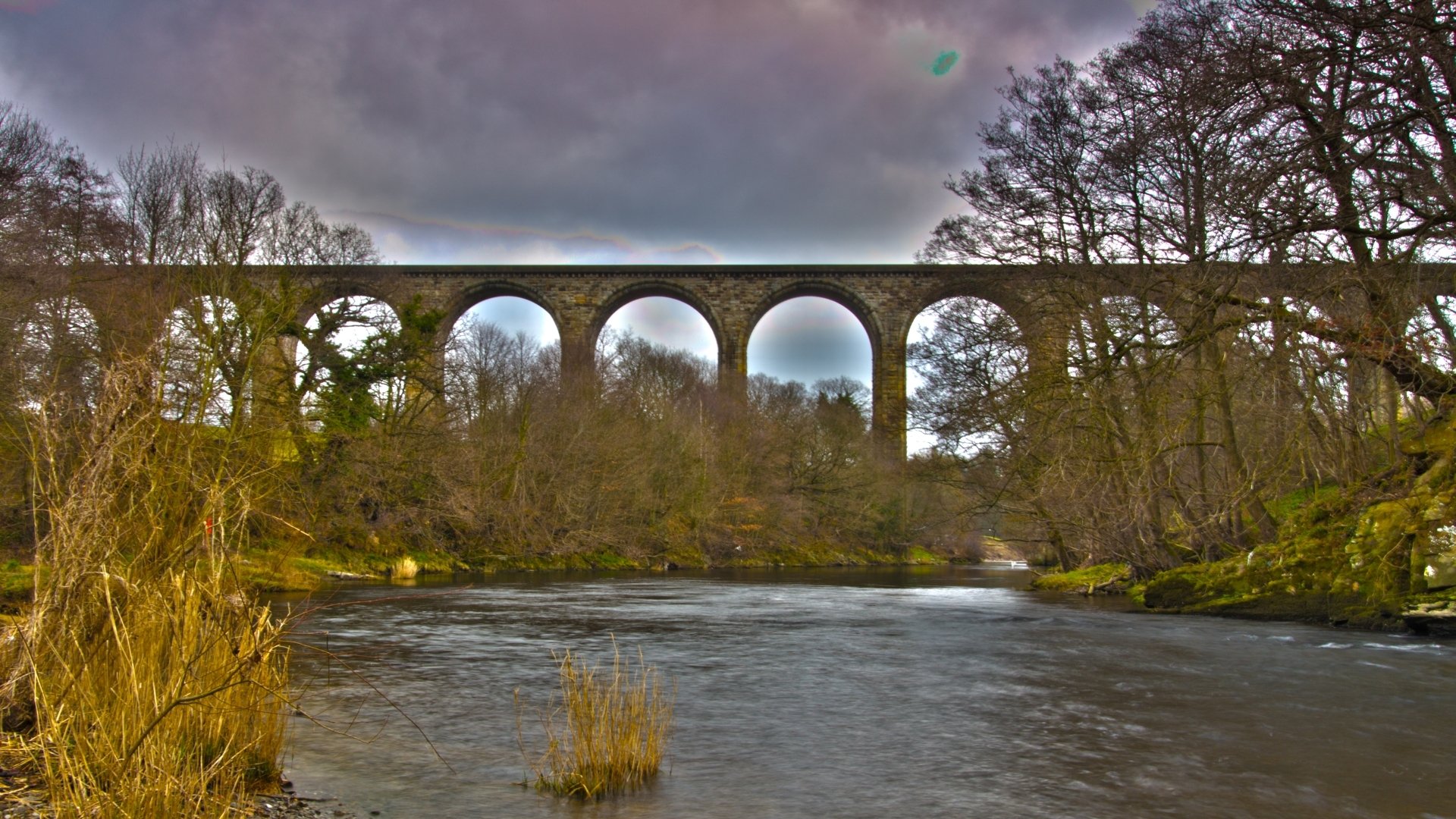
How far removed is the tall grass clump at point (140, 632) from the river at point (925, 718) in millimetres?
540

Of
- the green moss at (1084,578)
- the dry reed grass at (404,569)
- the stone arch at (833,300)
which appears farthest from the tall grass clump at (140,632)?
the stone arch at (833,300)

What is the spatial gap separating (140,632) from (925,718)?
376 cm

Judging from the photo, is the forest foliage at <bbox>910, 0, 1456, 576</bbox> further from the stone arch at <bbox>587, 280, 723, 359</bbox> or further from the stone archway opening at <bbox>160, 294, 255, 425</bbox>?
the stone arch at <bbox>587, 280, 723, 359</bbox>

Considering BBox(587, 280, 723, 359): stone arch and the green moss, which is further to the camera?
BBox(587, 280, 723, 359): stone arch

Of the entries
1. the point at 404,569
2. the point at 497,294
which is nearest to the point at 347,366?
the point at 404,569

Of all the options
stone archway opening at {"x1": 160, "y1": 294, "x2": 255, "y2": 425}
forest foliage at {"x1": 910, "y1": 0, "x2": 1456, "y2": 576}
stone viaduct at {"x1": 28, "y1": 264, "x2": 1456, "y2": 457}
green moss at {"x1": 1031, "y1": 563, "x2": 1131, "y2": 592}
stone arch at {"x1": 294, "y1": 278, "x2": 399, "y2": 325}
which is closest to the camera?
forest foliage at {"x1": 910, "y1": 0, "x2": 1456, "y2": 576}

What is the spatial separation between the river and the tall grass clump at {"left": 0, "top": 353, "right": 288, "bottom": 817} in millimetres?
540

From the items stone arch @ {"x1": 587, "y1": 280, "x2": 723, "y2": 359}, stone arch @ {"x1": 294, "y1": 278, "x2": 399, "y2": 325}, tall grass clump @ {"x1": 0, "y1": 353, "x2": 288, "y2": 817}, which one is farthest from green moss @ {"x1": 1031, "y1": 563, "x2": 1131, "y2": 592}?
stone arch @ {"x1": 587, "y1": 280, "x2": 723, "y2": 359}

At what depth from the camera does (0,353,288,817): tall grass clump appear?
2.96 meters

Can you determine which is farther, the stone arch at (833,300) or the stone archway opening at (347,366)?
the stone arch at (833,300)

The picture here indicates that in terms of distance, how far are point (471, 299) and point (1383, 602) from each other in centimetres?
3822

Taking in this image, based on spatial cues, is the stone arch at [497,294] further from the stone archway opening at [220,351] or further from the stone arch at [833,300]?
the stone archway opening at [220,351]

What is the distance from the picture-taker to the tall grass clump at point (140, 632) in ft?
9.71

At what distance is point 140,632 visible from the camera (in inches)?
131
